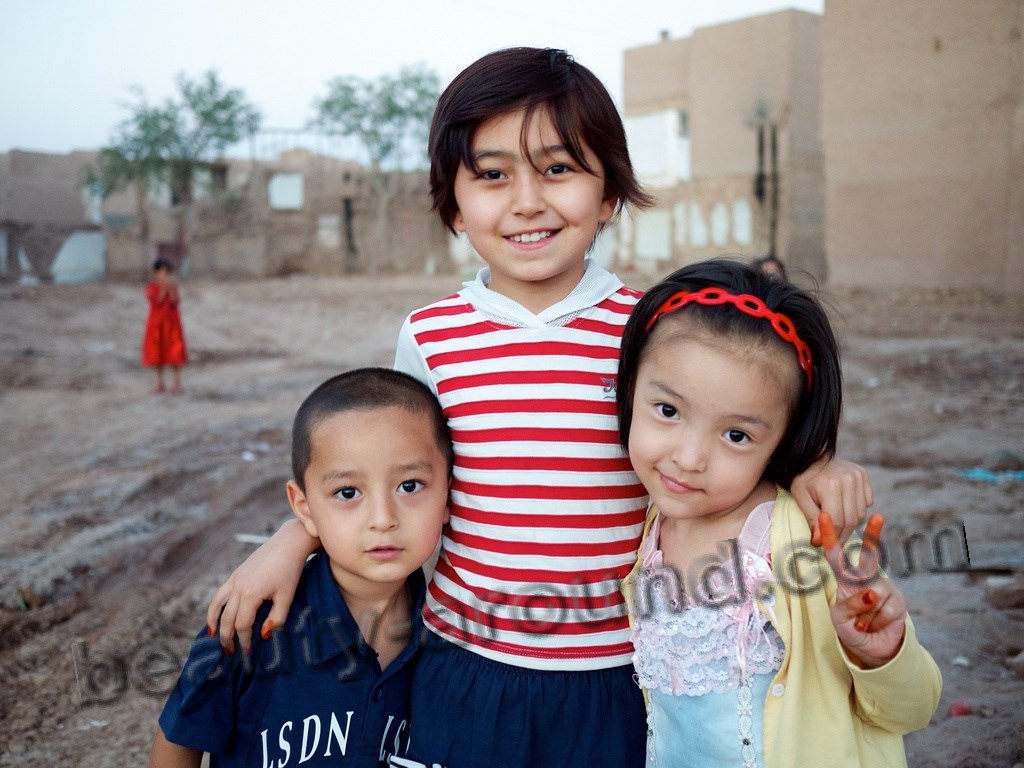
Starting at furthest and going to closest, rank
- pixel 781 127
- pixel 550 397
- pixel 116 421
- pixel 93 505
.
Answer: pixel 781 127
pixel 116 421
pixel 93 505
pixel 550 397

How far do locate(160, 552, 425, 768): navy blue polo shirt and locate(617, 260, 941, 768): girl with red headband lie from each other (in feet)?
1.73

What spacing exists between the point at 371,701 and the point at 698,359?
0.88 m

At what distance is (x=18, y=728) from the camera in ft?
7.93

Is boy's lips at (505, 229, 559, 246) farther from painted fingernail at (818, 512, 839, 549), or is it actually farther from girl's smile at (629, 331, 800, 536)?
painted fingernail at (818, 512, 839, 549)

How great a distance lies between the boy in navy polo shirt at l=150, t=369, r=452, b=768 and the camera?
1.48 m

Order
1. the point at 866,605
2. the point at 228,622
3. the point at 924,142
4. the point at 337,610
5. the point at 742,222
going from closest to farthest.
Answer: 1. the point at 866,605
2. the point at 228,622
3. the point at 337,610
4. the point at 924,142
5. the point at 742,222

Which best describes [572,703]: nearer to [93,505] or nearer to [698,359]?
[698,359]

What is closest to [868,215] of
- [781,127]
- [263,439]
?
[781,127]

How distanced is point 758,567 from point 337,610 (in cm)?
76

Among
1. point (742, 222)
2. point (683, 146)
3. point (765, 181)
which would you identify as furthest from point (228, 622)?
point (683, 146)

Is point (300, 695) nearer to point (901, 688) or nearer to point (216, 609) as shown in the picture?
point (216, 609)

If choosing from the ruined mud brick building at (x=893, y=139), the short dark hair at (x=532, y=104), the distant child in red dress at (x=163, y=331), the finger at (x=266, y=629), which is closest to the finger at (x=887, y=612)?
the short dark hair at (x=532, y=104)

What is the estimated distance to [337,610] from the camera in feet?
5.13

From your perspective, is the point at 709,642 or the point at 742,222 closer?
the point at 709,642
